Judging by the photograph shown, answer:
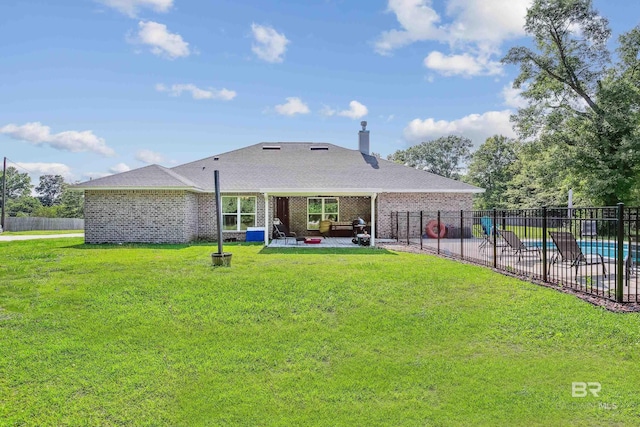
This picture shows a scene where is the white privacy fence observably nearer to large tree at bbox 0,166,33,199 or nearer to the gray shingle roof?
the gray shingle roof

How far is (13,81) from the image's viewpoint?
19797 mm

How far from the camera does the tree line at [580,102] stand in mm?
23047

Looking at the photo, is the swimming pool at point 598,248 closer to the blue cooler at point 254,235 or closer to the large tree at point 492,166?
the blue cooler at point 254,235

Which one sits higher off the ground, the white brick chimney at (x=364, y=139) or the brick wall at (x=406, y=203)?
the white brick chimney at (x=364, y=139)

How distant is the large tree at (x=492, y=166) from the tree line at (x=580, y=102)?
21.4m

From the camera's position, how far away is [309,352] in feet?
17.7

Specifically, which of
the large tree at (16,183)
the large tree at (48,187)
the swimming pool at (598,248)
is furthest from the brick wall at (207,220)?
the large tree at (48,187)

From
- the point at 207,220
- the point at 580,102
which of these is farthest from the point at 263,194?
the point at 580,102

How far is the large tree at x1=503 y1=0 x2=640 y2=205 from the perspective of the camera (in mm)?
22984

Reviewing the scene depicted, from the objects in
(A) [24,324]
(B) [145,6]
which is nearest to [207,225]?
(B) [145,6]

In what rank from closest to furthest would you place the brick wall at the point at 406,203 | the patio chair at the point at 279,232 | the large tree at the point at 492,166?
1. the patio chair at the point at 279,232
2. the brick wall at the point at 406,203
3. the large tree at the point at 492,166

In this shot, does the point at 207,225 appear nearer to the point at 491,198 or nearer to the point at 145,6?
the point at 145,6

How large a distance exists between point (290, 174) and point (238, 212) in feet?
12.3

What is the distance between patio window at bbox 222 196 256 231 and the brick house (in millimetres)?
47
